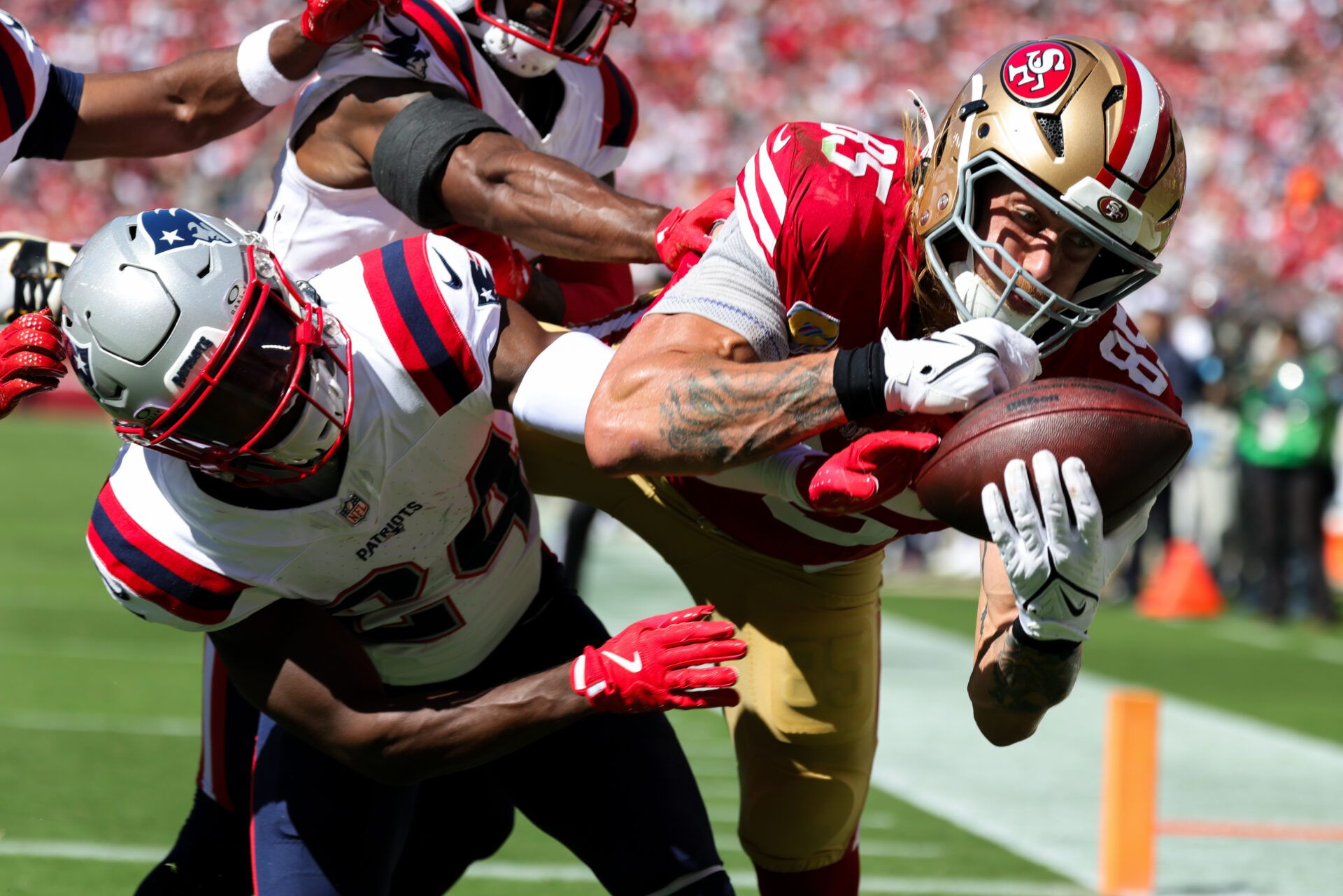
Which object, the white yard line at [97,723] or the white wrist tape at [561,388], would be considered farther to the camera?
the white yard line at [97,723]

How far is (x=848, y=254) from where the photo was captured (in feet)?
8.52

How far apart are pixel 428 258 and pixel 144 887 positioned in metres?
1.45

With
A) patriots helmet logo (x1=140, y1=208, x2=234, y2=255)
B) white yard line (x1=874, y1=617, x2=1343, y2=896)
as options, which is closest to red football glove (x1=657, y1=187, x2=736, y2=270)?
patriots helmet logo (x1=140, y1=208, x2=234, y2=255)

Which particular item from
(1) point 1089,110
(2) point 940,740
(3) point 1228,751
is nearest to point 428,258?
(1) point 1089,110

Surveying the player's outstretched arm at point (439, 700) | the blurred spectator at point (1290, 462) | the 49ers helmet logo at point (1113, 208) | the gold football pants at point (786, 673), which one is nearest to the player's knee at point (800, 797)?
the gold football pants at point (786, 673)

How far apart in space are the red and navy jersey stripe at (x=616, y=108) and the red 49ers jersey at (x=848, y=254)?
1.01 meters

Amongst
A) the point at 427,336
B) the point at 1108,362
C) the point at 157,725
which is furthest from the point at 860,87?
the point at 427,336

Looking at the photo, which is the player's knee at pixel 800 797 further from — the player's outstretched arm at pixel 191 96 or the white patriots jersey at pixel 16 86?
the white patriots jersey at pixel 16 86

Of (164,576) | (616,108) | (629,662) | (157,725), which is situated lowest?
(157,725)

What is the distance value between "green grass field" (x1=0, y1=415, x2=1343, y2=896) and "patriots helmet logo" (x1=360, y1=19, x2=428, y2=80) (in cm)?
222

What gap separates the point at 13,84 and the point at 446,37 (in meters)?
0.88

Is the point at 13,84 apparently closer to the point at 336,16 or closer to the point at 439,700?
the point at 336,16

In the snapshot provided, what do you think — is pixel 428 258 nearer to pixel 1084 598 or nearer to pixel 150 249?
pixel 150 249

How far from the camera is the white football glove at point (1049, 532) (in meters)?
2.20
